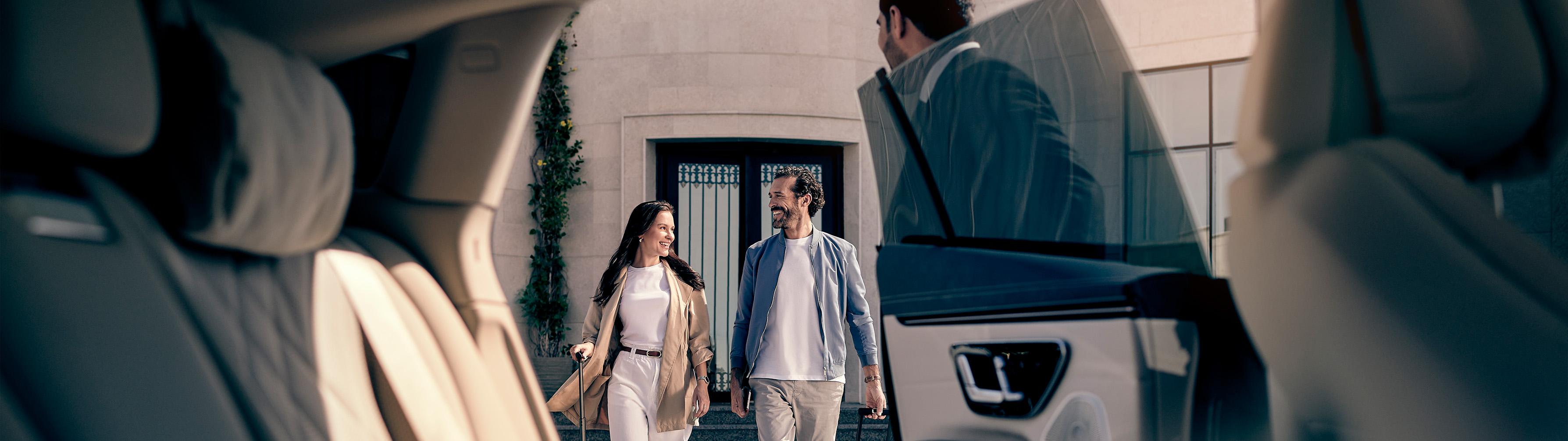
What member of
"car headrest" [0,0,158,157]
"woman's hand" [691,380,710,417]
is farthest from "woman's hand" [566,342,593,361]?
"car headrest" [0,0,158,157]

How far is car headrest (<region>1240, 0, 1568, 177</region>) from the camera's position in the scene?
1.03 meters

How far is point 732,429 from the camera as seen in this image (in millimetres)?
4168

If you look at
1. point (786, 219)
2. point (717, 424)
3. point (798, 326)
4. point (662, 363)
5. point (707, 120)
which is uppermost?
point (707, 120)

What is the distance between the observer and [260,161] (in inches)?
29.3

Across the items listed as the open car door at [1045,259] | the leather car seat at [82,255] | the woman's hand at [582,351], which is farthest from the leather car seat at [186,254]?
the woman's hand at [582,351]

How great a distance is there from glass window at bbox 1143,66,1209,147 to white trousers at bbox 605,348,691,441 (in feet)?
4.89

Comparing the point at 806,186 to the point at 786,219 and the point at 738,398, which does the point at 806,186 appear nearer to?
the point at 786,219

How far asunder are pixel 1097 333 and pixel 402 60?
1.02 metres

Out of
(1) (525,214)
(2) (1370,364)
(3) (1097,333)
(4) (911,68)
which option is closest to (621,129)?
(1) (525,214)

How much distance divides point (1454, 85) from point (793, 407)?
1.68 meters

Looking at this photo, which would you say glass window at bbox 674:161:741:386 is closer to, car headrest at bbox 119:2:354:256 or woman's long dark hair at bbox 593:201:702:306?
woman's long dark hair at bbox 593:201:702:306

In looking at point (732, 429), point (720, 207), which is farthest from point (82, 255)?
point (720, 207)

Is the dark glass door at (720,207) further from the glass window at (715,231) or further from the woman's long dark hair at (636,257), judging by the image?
the woman's long dark hair at (636,257)

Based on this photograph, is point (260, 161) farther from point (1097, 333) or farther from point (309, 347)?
point (1097, 333)
